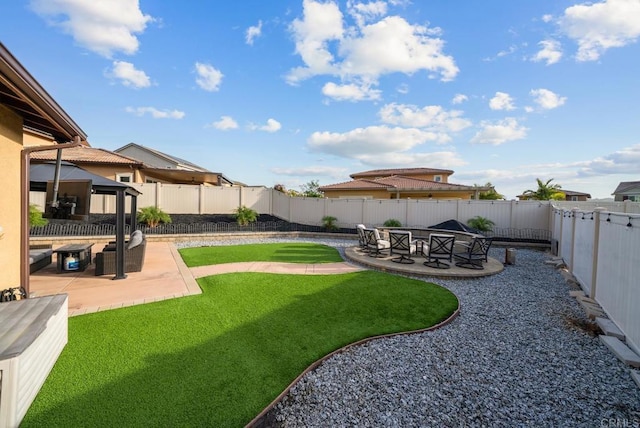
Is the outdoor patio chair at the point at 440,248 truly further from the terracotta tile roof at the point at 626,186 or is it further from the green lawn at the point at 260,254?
the terracotta tile roof at the point at 626,186

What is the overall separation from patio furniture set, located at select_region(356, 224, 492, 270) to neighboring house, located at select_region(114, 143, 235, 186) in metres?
17.7

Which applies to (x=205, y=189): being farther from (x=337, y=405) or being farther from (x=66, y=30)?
(x=337, y=405)

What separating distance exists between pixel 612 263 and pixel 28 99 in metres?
9.46

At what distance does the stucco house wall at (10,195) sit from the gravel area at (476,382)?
4938mm

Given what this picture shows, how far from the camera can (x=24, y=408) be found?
2.69 metres

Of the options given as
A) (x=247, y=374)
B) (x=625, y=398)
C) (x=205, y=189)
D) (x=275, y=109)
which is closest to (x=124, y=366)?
(x=247, y=374)

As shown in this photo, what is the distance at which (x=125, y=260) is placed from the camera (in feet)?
25.9

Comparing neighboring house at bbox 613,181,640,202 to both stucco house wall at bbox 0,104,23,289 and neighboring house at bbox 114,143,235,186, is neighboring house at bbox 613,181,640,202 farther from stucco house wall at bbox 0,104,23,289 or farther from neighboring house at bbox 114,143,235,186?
stucco house wall at bbox 0,104,23,289

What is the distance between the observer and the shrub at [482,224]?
14.9 m

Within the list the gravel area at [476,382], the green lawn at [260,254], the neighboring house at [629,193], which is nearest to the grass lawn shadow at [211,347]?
the gravel area at [476,382]

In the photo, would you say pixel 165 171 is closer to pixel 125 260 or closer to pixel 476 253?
pixel 125 260

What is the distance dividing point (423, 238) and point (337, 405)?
1115 cm

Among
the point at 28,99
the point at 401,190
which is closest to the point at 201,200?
the point at 401,190

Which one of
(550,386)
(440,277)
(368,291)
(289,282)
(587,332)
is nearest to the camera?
(550,386)
